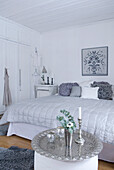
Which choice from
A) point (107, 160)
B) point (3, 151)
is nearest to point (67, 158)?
point (107, 160)

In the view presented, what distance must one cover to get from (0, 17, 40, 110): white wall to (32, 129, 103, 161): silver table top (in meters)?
3.04

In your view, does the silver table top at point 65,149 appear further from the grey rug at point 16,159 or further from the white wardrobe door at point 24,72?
the white wardrobe door at point 24,72

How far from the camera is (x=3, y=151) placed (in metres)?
2.04

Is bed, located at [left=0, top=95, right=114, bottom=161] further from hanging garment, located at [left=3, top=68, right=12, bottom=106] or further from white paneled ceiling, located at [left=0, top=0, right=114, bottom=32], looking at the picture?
white paneled ceiling, located at [left=0, top=0, right=114, bottom=32]

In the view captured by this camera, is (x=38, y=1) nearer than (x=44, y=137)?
No

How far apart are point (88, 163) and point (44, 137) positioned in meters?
0.51

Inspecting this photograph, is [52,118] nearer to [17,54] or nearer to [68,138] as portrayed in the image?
[68,138]

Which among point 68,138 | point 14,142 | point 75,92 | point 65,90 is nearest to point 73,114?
point 68,138

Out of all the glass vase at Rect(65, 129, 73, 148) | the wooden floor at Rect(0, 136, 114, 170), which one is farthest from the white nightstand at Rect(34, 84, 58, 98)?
the glass vase at Rect(65, 129, 73, 148)

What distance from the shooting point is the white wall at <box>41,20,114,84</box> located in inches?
161

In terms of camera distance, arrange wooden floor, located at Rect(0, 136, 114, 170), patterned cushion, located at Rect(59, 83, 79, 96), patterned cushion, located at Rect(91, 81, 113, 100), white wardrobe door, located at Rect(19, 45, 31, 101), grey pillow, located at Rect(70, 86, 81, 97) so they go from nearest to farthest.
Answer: wooden floor, located at Rect(0, 136, 114, 170)
patterned cushion, located at Rect(91, 81, 113, 100)
grey pillow, located at Rect(70, 86, 81, 97)
patterned cushion, located at Rect(59, 83, 79, 96)
white wardrobe door, located at Rect(19, 45, 31, 101)

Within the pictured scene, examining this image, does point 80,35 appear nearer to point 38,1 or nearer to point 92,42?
point 92,42

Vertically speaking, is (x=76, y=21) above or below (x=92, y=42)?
above

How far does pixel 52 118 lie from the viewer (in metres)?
2.19
